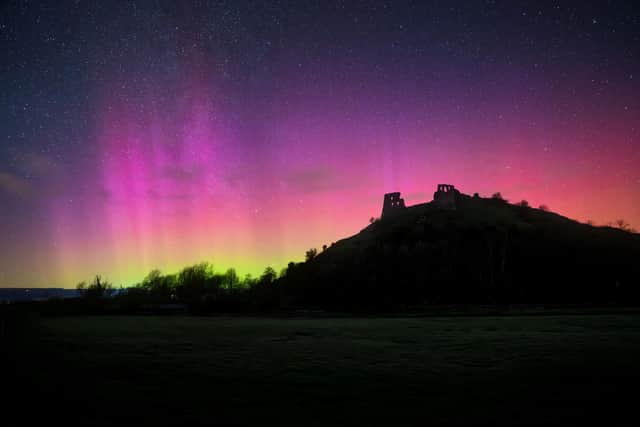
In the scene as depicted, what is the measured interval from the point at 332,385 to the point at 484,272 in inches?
3580

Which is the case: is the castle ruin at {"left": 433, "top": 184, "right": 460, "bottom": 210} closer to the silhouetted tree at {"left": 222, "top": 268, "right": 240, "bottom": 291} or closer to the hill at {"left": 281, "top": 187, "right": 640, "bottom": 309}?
the hill at {"left": 281, "top": 187, "right": 640, "bottom": 309}

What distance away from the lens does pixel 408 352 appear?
18906 mm

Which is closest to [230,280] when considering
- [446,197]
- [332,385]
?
[446,197]

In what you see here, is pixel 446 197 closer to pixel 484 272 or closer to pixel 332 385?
pixel 484 272

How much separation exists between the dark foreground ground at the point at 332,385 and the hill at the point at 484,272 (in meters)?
52.7

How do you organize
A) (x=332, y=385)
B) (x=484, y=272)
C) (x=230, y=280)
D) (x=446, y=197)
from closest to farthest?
(x=332, y=385)
(x=484, y=272)
(x=230, y=280)
(x=446, y=197)

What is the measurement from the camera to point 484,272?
9600 centimetres

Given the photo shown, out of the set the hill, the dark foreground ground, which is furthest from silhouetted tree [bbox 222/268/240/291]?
the dark foreground ground

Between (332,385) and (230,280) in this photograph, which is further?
(230,280)

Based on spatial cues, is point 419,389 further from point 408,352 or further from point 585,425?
point 408,352

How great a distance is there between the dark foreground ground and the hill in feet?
173

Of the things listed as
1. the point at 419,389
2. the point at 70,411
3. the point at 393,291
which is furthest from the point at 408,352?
the point at 393,291

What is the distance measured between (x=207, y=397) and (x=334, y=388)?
121 inches

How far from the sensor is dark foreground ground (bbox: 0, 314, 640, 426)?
8.80 m
